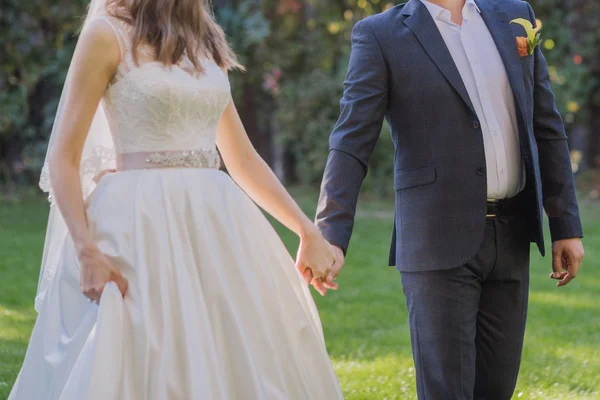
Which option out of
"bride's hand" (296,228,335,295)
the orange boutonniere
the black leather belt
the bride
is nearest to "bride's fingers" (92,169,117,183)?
the bride

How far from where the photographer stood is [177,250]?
3158mm

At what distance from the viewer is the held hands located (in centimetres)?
357

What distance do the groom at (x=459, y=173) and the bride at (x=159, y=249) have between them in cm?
32

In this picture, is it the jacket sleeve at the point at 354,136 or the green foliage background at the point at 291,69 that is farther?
the green foliage background at the point at 291,69

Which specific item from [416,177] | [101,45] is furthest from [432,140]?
[101,45]

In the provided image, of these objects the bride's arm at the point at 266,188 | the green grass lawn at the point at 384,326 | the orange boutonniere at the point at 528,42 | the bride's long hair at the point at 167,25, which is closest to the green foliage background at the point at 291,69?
the green grass lawn at the point at 384,326

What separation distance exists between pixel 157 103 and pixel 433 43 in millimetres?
964

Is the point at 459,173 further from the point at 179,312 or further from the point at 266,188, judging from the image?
the point at 179,312

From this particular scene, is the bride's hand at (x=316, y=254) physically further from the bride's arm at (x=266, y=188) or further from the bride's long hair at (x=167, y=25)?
the bride's long hair at (x=167, y=25)

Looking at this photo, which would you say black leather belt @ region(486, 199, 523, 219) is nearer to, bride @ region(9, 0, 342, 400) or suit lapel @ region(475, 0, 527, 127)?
suit lapel @ region(475, 0, 527, 127)

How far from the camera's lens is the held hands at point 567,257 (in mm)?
3568

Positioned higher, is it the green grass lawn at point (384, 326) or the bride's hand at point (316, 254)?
the bride's hand at point (316, 254)

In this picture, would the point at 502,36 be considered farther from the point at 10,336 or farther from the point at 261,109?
the point at 261,109

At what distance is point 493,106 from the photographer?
11.2 feet
